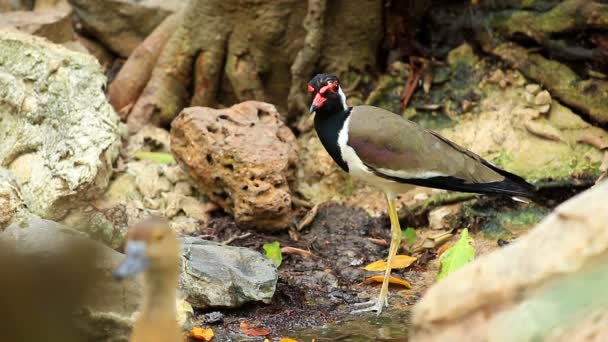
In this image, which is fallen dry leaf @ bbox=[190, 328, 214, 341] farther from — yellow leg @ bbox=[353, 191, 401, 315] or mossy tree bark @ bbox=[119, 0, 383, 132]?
mossy tree bark @ bbox=[119, 0, 383, 132]

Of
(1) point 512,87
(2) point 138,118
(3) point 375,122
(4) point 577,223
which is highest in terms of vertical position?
(4) point 577,223

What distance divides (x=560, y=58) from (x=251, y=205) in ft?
8.68

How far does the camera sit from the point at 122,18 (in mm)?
8852

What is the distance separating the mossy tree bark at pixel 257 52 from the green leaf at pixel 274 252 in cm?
188

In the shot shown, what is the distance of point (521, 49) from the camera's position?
7336mm

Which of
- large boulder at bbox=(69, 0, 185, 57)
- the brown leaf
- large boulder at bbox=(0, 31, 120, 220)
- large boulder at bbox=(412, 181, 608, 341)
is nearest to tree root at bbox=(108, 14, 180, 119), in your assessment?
large boulder at bbox=(69, 0, 185, 57)

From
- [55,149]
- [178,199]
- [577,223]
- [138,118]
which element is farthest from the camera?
[138,118]

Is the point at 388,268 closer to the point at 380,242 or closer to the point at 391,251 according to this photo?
the point at 391,251

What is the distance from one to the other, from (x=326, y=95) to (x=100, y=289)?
238cm

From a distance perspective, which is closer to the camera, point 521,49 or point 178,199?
point 178,199

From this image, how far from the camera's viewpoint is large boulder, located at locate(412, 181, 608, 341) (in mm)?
2799

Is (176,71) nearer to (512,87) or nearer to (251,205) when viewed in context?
(251,205)

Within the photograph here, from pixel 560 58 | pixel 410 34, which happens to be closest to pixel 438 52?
pixel 410 34

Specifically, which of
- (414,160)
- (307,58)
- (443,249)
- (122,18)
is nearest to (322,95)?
(414,160)
